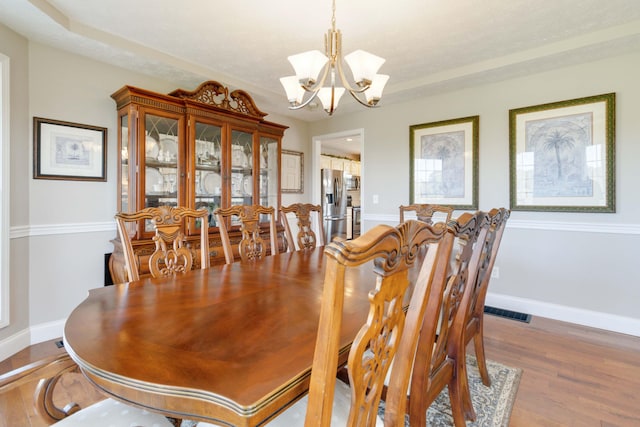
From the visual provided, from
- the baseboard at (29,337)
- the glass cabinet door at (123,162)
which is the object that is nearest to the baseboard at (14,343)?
the baseboard at (29,337)

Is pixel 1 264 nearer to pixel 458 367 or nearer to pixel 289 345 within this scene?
pixel 289 345

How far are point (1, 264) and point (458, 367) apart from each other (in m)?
2.98

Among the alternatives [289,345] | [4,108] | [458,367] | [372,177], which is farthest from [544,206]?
[4,108]

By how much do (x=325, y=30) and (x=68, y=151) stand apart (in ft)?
7.45

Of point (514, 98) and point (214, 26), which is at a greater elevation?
point (214, 26)

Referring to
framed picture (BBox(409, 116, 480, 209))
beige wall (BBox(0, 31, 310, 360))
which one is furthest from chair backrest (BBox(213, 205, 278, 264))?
framed picture (BBox(409, 116, 480, 209))

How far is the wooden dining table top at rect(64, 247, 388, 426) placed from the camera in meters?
0.68

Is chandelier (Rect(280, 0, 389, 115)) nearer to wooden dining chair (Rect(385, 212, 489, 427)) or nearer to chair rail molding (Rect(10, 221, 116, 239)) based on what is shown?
wooden dining chair (Rect(385, 212, 489, 427))

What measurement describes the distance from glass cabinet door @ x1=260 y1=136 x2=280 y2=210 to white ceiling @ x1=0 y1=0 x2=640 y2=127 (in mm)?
815

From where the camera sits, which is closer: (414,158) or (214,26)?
(214,26)

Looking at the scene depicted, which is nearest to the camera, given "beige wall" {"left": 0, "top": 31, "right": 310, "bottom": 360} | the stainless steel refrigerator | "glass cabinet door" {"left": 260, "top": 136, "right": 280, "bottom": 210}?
"beige wall" {"left": 0, "top": 31, "right": 310, "bottom": 360}

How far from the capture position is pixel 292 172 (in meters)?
4.59

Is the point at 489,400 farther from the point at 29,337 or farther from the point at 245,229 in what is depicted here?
the point at 29,337

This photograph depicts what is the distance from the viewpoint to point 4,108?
2193 millimetres
